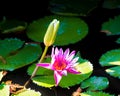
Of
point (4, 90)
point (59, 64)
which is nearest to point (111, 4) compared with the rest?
point (59, 64)

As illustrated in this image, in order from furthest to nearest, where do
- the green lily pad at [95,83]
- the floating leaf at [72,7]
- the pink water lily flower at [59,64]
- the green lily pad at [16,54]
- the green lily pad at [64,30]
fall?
1. the floating leaf at [72,7]
2. the green lily pad at [64,30]
3. the green lily pad at [16,54]
4. the green lily pad at [95,83]
5. the pink water lily flower at [59,64]

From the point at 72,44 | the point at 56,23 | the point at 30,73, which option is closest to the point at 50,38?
the point at 56,23

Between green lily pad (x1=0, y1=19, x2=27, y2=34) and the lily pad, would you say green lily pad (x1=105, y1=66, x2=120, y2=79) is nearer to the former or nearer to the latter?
the lily pad

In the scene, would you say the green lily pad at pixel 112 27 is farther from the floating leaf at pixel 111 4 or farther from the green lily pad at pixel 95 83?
the green lily pad at pixel 95 83

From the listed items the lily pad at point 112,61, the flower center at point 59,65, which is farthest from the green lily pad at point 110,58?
the flower center at point 59,65

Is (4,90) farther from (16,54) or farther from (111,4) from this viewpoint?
(111,4)

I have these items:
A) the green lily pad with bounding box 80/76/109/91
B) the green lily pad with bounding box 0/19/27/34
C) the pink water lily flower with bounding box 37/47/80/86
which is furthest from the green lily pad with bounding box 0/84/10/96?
the green lily pad with bounding box 0/19/27/34
